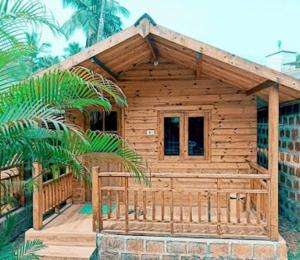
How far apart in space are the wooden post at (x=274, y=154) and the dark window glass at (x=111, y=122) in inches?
139

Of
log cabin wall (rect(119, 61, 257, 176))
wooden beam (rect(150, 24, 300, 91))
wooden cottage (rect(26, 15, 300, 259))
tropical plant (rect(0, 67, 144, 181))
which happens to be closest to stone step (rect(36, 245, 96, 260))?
wooden cottage (rect(26, 15, 300, 259))

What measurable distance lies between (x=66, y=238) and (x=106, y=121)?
2875mm

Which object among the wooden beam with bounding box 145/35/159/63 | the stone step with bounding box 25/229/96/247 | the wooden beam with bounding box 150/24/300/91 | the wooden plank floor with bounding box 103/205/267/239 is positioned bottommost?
the stone step with bounding box 25/229/96/247

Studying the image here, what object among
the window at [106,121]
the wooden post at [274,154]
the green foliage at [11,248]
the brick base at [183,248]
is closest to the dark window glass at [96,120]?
the window at [106,121]

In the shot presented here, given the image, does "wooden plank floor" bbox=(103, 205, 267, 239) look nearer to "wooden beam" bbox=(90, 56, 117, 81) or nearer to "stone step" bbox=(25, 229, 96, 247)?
"stone step" bbox=(25, 229, 96, 247)

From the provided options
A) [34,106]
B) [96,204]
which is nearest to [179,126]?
[96,204]

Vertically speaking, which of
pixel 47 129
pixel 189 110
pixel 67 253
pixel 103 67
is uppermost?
pixel 103 67

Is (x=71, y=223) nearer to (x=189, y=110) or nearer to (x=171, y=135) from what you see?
(x=171, y=135)

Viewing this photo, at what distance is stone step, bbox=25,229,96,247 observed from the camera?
194 inches

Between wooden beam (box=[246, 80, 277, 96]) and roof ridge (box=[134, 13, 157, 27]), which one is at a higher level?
roof ridge (box=[134, 13, 157, 27])

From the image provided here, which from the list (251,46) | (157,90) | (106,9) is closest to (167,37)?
(157,90)

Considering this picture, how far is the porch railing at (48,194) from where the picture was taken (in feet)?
16.9

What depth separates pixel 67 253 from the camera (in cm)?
460

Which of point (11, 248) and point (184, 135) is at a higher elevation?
point (184, 135)
